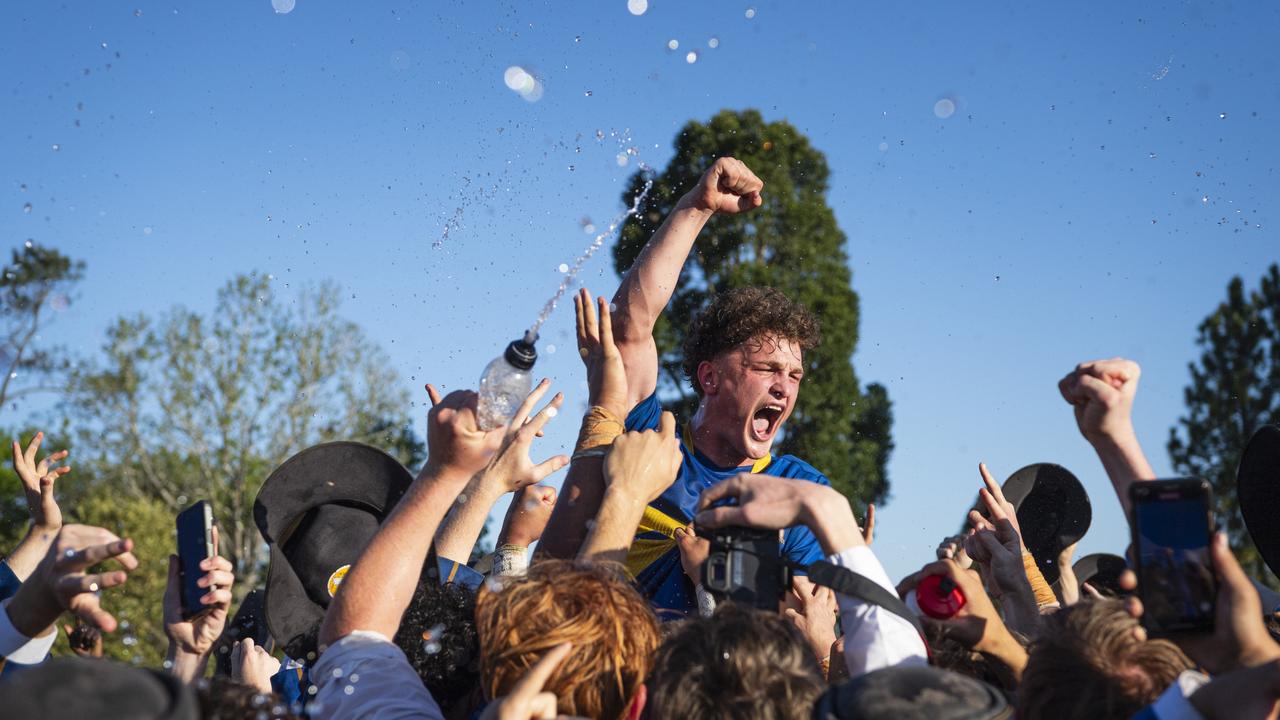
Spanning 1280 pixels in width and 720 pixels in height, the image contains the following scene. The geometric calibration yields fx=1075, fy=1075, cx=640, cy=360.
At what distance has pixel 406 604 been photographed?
2.41 metres

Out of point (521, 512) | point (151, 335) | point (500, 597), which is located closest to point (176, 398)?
point (151, 335)

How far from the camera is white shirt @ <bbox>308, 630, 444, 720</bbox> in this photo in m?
2.12

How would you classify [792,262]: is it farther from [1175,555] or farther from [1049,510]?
[1175,555]

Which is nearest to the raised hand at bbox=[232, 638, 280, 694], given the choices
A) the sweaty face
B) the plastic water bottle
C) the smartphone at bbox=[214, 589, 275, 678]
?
the smartphone at bbox=[214, 589, 275, 678]

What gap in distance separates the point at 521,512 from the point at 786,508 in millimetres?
1900

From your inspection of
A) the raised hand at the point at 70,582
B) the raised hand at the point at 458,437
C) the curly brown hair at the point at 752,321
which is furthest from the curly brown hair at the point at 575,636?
the curly brown hair at the point at 752,321

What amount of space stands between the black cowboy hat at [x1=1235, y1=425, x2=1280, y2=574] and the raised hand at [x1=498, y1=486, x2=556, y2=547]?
230 cm

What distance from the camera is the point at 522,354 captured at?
2.45m

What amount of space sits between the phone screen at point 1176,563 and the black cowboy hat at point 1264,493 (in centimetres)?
124

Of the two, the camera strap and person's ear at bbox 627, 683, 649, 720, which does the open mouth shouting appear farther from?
person's ear at bbox 627, 683, 649, 720

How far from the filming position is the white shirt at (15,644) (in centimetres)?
251

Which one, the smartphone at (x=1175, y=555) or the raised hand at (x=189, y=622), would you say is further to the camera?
the raised hand at (x=189, y=622)

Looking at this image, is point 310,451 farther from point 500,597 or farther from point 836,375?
point 836,375

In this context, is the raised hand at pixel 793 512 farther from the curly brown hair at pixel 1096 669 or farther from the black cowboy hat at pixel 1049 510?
the black cowboy hat at pixel 1049 510
